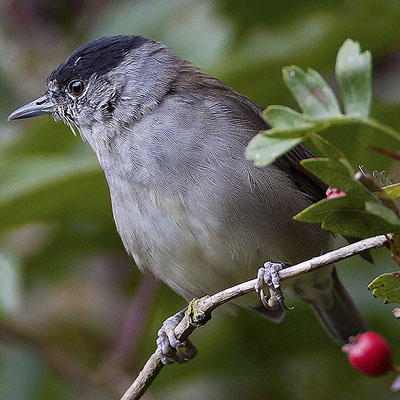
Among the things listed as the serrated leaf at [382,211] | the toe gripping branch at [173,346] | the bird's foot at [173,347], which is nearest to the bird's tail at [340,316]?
the toe gripping branch at [173,346]

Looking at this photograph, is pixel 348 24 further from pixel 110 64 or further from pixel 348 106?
pixel 348 106

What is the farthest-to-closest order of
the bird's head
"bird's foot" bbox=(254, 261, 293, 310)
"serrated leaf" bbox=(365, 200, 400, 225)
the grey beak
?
the grey beak
the bird's head
"bird's foot" bbox=(254, 261, 293, 310)
"serrated leaf" bbox=(365, 200, 400, 225)

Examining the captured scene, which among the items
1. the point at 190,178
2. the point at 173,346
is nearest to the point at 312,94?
the point at 190,178

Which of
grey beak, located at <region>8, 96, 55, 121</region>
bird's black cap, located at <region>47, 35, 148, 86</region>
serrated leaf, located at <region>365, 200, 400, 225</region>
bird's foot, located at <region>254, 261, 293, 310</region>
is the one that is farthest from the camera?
grey beak, located at <region>8, 96, 55, 121</region>

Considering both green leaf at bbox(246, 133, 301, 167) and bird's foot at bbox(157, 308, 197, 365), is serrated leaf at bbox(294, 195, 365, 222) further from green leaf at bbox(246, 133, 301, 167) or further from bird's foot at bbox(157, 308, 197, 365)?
bird's foot at bbox(157, 308, 197, 365)

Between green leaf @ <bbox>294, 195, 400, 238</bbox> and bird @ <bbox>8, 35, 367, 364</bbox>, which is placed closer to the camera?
green leaf @ <bbox>294, 195, 400, 238</bbox>

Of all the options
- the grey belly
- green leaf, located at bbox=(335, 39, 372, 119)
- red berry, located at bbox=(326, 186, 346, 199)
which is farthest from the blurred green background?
green leaf, located at bbox=(335, 39, 372, 119)

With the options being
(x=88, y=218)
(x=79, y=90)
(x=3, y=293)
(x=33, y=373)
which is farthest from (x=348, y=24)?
(x=33, y=373)

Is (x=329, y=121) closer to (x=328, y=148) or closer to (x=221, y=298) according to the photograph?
(x=328, y=148)
